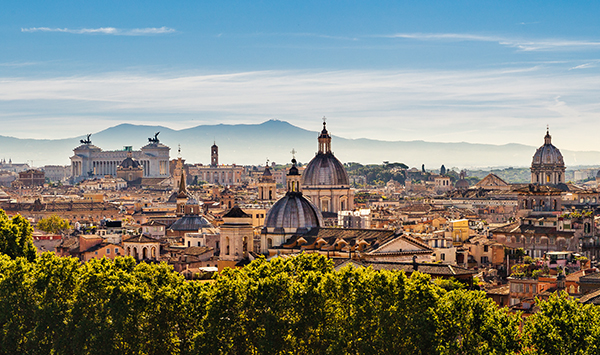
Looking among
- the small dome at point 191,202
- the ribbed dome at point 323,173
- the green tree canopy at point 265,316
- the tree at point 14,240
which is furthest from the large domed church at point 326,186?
the green tree canopy at point 265,316

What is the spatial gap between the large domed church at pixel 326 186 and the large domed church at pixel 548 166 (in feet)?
213

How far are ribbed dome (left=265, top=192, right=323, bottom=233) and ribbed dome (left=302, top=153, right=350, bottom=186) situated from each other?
38.3m

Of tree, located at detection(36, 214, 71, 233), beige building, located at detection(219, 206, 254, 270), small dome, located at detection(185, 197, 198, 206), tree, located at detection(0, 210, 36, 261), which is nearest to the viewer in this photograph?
tree, located at detection(0, 210, 36, 261)

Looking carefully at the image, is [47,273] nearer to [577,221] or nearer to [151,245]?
[151,245]

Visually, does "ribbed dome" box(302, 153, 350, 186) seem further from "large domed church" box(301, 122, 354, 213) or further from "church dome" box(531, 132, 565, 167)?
"church dome" box(531, 132, 565, 167)

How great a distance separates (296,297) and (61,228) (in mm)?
92163

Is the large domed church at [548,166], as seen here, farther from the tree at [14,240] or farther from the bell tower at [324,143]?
the tree at [14,240]

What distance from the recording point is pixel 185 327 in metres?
45.9

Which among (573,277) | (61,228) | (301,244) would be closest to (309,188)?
(61,228)

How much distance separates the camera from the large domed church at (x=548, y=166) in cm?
18138

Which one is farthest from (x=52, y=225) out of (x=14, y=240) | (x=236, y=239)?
(x=14, y=240)

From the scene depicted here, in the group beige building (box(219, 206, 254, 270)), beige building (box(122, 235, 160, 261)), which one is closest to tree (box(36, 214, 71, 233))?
beige building (box(122, 235, 160, 261))

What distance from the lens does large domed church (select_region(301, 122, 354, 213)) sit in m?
123

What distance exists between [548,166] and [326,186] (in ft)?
221
